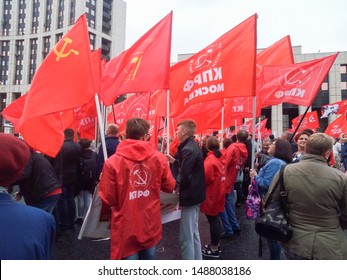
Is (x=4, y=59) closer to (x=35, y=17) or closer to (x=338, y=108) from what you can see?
(x=35, y=17)

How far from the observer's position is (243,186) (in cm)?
835

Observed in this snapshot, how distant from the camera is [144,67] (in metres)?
4.28

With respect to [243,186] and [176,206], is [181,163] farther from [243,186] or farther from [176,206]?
[243,186]

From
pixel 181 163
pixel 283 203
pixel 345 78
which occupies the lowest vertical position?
pixel 283 203

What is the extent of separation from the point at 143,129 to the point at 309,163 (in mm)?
1499

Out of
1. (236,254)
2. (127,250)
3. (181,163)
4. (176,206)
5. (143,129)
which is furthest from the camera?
(236,254)

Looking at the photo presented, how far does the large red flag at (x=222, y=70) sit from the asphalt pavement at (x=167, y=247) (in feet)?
7.14

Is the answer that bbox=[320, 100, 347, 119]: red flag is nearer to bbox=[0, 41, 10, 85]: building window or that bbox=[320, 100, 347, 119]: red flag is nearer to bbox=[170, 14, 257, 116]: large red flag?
bbox=[170, 14, 257, 116]: large red flag

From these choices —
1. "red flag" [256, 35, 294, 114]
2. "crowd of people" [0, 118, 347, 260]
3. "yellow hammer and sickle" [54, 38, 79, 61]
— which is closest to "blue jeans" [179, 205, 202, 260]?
"crowd of people" [0, 118, 347, 260]

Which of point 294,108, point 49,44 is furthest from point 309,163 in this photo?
point 49,44

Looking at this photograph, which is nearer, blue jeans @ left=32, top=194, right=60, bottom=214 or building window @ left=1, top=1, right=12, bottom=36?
blue jeans @ left=32, top=194, right=60, bottom=214

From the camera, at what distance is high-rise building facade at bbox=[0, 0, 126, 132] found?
62.9m

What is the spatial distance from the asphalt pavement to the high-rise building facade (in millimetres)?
61569

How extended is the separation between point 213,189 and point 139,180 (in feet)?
6.28
